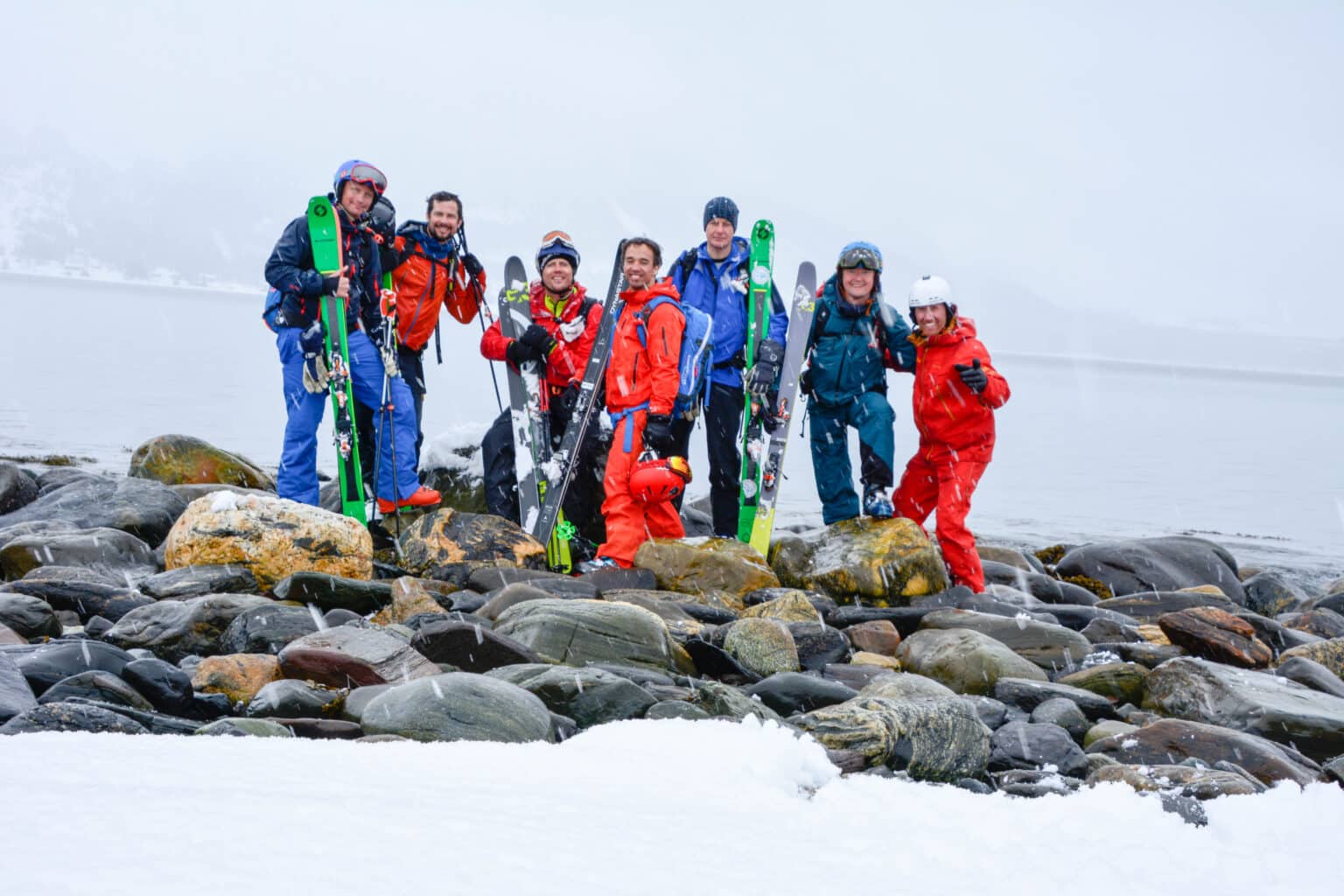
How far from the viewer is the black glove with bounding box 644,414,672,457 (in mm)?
7922

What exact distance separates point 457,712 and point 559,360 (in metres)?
5.31

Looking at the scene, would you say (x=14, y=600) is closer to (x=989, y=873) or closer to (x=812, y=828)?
(x=812, y=828)

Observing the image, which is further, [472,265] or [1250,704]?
[472,265]

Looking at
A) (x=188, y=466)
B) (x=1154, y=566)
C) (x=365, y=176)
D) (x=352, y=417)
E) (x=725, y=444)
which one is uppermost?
(x=365, y=176)

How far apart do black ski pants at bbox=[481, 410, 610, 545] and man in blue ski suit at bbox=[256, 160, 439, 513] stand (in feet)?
2.58

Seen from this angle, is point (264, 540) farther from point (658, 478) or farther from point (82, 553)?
point (658, 478)

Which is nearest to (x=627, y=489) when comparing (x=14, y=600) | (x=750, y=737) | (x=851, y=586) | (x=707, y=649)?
(x=851, y=586)

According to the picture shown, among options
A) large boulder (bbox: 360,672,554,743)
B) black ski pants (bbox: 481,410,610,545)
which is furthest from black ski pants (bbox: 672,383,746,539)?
large boulder (bbox: 360,672,554,743)

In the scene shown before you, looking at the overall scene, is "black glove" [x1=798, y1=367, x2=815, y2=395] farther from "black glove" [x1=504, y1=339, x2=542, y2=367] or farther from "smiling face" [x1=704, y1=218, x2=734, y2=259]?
"black glove" [x1=504, y1=339, x2=542, y2=367]

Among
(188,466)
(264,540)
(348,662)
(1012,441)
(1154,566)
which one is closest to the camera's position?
(348,662)

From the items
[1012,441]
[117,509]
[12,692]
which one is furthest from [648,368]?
[1012,441]

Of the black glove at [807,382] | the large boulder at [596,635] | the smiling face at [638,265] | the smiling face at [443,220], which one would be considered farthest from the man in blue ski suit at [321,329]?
the large boulder at [596,635]

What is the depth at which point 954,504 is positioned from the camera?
311 inches

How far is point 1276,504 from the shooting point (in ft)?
77.4
